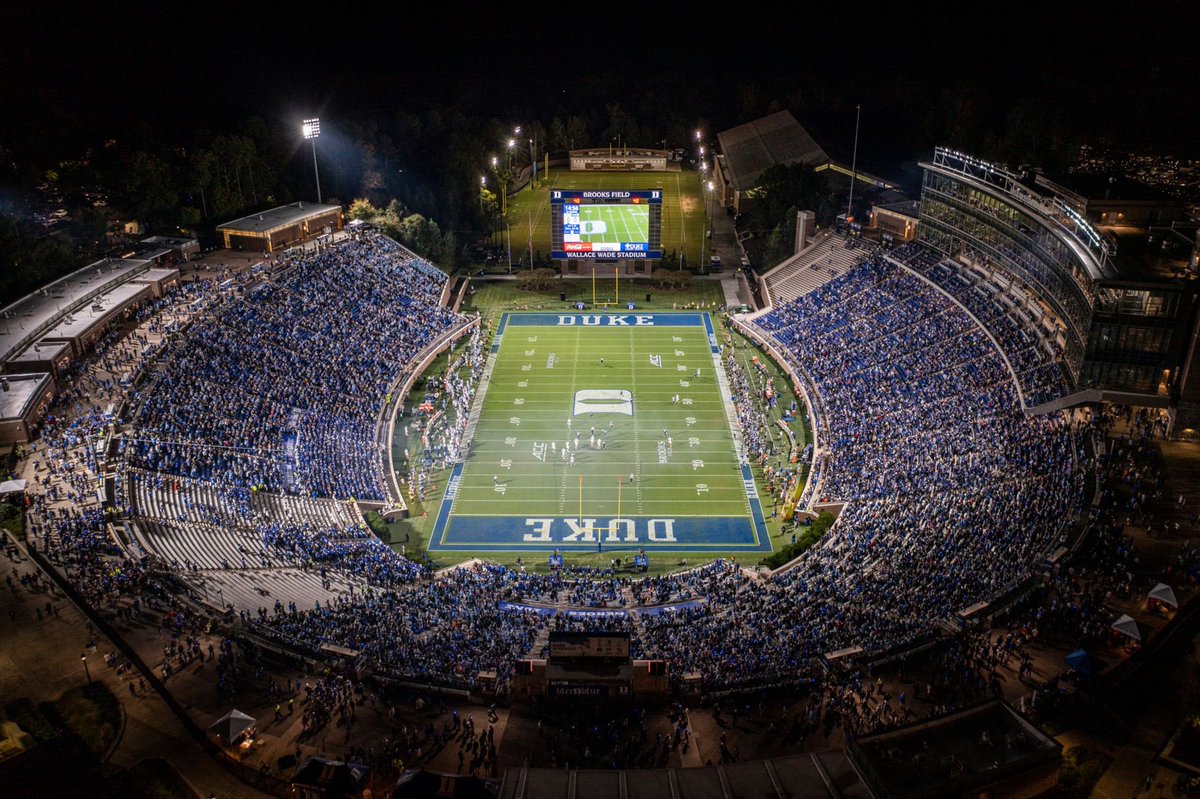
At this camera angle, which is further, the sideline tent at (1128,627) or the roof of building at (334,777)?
the sideline tent at (1128,627)

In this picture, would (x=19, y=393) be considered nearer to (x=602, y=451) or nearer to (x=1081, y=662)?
(x=602, y=451)

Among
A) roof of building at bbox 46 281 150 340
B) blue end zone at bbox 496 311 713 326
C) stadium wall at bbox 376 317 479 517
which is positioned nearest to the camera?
stadium wall at bbox 376 317 479 517

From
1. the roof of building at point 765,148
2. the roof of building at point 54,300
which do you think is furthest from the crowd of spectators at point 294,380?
the roof of building at point 765,148

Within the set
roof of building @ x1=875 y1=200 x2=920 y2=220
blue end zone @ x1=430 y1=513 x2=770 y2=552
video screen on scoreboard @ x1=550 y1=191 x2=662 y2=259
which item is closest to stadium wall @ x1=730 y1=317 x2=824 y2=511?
blue end zone @ x1=430 y1=513 x2=770 y2=552

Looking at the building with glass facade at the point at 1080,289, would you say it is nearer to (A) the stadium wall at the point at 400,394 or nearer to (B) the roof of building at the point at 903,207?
(B) the roof of building at the point at 903,207

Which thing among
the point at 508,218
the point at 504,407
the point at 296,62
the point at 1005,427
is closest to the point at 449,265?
the point at 508,218

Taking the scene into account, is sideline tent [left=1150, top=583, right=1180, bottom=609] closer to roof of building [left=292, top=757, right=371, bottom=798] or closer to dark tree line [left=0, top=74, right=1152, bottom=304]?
roof of building [left=292, top=757, right=371, bottom=798]
